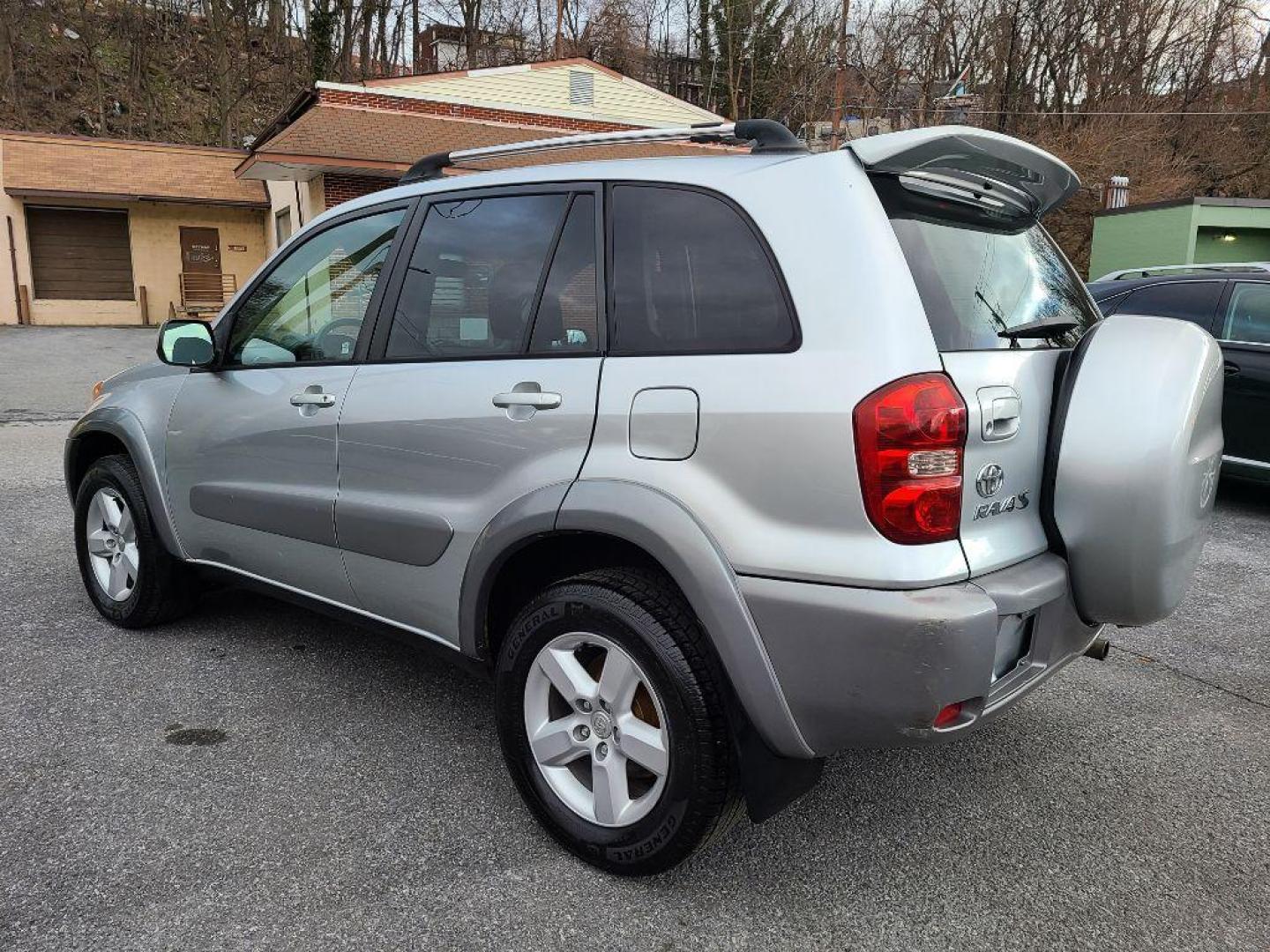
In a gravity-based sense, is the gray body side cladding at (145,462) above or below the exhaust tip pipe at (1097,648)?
above

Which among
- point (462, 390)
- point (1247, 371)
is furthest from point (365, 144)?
point (462, 390)

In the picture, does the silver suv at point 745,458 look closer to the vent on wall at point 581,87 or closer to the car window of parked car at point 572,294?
the car window of parked car at point 572,294

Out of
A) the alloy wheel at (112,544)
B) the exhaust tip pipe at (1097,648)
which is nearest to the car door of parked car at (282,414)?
the alloy wheel at (112,544)

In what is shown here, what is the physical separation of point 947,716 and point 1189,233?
20575mm

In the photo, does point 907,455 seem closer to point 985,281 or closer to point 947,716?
point 947,716

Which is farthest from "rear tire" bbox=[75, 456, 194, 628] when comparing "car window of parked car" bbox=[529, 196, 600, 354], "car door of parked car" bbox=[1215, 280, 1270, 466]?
"car door of parked car" bbox=[1215, 280, 1270, 466]

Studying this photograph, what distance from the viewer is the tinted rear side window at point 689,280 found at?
6.85 ft

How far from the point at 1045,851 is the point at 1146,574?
853mm

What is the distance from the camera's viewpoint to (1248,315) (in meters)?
6.29

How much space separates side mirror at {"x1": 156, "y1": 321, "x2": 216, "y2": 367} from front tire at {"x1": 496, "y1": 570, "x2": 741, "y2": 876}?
5.78 feet

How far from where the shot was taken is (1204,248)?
1955 cm

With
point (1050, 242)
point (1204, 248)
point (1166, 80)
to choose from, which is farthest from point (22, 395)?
point (1166, 80)

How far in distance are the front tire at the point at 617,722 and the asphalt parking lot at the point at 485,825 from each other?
0.52 ft

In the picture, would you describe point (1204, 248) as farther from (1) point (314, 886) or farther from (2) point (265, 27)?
(2) point (265, 27)
